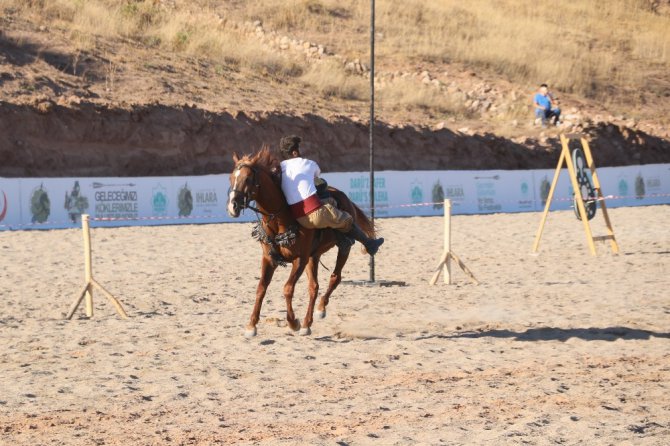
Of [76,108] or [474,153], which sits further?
[474,153]

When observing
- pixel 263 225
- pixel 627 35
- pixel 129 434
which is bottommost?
pixel 129 434

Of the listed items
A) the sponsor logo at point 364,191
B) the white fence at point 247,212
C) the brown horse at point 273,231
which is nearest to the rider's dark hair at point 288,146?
the brown horse at point 273,231

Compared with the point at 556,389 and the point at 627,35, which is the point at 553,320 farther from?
the point at 627,35

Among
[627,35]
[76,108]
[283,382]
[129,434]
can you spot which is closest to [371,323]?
[283,382]

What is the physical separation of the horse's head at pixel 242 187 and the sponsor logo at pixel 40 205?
14.4 m

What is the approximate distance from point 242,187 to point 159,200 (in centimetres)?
1553

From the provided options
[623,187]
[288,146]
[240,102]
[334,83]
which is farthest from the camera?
[334,83]

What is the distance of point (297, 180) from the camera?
11812mm

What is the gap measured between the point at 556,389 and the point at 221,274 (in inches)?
386

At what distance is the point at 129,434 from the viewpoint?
7758 mm

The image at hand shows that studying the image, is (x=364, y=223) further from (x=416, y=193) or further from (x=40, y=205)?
(x=416, y=193)

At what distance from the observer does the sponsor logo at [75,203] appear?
81.7 feet

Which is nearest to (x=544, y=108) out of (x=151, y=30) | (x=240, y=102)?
(x=240, y=102)

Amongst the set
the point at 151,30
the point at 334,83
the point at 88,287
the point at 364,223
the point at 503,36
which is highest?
the point at 503,36
